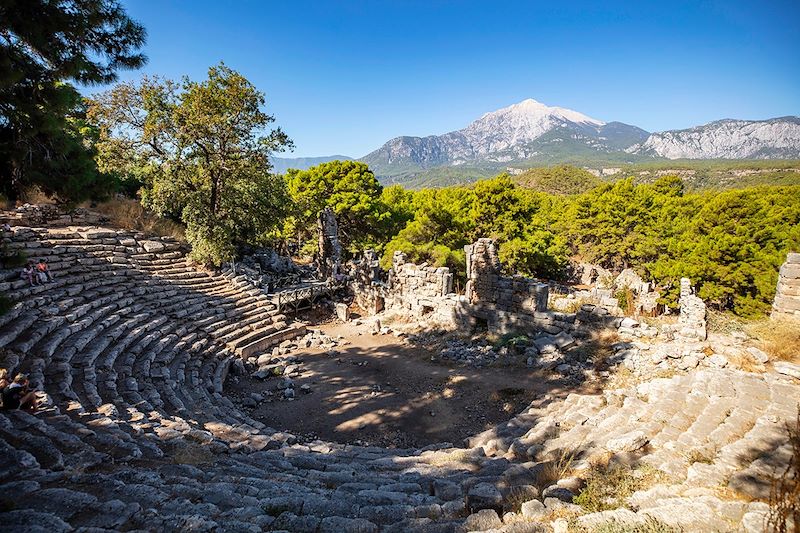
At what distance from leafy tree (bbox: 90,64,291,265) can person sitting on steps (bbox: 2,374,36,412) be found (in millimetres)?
11604

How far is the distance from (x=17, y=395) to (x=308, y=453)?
182 inches

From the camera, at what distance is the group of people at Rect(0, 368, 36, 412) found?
570 cm

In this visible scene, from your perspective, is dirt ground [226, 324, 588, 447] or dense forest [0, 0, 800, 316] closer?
dense forest [0, 0, 800, 316]

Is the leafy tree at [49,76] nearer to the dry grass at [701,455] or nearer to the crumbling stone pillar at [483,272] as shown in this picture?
the dry grass at [701,455]

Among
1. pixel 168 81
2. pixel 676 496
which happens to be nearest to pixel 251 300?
pixel 168 81

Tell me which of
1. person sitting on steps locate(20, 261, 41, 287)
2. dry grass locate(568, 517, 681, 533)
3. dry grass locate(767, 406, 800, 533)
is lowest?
dry grass locate(568, 517, 681, 533)

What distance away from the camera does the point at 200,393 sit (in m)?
9.45

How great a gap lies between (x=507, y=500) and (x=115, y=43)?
309 inches

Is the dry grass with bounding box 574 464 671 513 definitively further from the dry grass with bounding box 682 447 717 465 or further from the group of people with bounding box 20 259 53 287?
the group of people with bounding box 20 259 53 287

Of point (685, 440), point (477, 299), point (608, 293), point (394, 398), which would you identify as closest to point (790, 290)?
point (608, 293)

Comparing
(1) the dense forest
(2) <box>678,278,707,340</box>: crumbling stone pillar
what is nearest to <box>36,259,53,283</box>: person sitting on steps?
(1) the dense forest

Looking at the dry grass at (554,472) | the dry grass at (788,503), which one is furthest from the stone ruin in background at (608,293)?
the dry grass at (788,503)

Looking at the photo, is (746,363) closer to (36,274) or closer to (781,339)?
(781,339)

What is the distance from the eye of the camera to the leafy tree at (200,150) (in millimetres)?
16547
